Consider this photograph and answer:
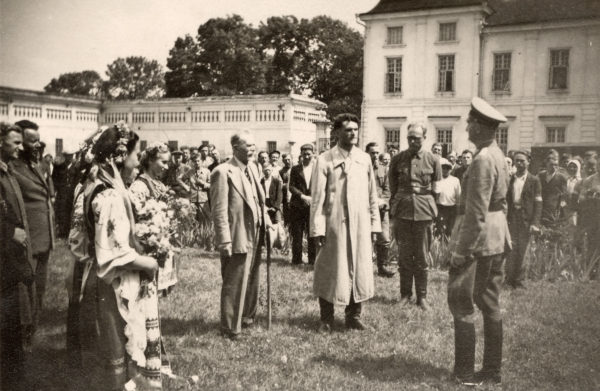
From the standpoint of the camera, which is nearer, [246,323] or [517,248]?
[246,323]

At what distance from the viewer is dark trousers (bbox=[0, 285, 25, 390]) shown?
13.3 ft

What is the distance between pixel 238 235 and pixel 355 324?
1.66 meters

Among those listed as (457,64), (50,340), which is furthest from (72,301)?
(457,64)

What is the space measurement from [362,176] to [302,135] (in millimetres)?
14513

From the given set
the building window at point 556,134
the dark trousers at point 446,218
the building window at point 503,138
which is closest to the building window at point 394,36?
the building window at point 503,138

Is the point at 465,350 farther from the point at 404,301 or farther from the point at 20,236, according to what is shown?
the point at 20,236

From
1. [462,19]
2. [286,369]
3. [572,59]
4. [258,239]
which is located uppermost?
[462,19]

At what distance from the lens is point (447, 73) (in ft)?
91.6

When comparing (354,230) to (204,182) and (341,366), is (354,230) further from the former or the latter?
(204,182)

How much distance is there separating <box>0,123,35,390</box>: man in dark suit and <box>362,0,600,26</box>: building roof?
23.7 meters

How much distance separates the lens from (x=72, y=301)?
15.2ft

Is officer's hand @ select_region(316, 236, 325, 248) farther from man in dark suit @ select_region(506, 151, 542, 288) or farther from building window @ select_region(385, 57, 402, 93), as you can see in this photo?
building window @ select_region(385, 57, 402, 93)

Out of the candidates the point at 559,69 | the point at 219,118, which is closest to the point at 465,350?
the point at 219,118

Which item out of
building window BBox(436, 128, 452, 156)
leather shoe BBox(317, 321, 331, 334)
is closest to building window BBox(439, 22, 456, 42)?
building window BBox(436, 128, 452, 156)
